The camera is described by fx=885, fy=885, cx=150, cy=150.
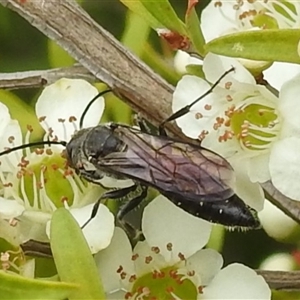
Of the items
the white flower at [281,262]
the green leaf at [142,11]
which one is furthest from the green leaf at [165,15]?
the white flower at [281,262]

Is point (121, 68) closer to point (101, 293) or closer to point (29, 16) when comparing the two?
point (29, 16)

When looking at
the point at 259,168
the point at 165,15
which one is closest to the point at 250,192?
the point at 259,168

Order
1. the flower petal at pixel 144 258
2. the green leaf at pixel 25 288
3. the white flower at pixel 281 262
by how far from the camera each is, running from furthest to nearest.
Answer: the white flower at pixel 281 262, the flower petal at pixel 144 258, the green leaf at pixel 25 288

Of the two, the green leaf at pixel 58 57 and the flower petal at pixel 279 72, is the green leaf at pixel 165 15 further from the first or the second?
the green leaf at pixel 58 57

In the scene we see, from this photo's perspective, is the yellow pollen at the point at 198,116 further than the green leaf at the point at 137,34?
No

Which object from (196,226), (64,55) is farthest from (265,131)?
(64,55)
